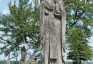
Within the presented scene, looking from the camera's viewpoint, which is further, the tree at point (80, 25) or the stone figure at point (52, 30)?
the tree at point (80, 25)

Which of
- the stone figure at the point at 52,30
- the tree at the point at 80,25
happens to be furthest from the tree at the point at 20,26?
the stone figure at the point at 52,30

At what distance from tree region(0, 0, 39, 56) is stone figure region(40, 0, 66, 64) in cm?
2097

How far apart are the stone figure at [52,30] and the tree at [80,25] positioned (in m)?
21.7

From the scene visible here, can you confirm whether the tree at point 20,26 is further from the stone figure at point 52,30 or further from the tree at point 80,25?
the stone figure at point 52,30

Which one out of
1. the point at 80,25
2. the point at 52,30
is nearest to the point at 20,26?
the point at 80,25

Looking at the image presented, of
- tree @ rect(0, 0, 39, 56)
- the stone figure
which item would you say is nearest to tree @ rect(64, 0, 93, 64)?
tree @ rect(0, 0, 39, 56)

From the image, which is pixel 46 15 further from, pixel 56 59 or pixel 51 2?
pixel 56 59

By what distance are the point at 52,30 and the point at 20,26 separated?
2220cm

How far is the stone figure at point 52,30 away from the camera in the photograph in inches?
431

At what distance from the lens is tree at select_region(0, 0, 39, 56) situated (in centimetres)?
3288

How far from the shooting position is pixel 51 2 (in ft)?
37.4

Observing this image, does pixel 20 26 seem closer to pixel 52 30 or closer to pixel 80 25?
pixel 80 25

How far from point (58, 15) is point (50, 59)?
1.59 m

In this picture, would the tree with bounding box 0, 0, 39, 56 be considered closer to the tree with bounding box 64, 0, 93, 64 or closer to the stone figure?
the tree with bounding box 64, 0, 93, 64
